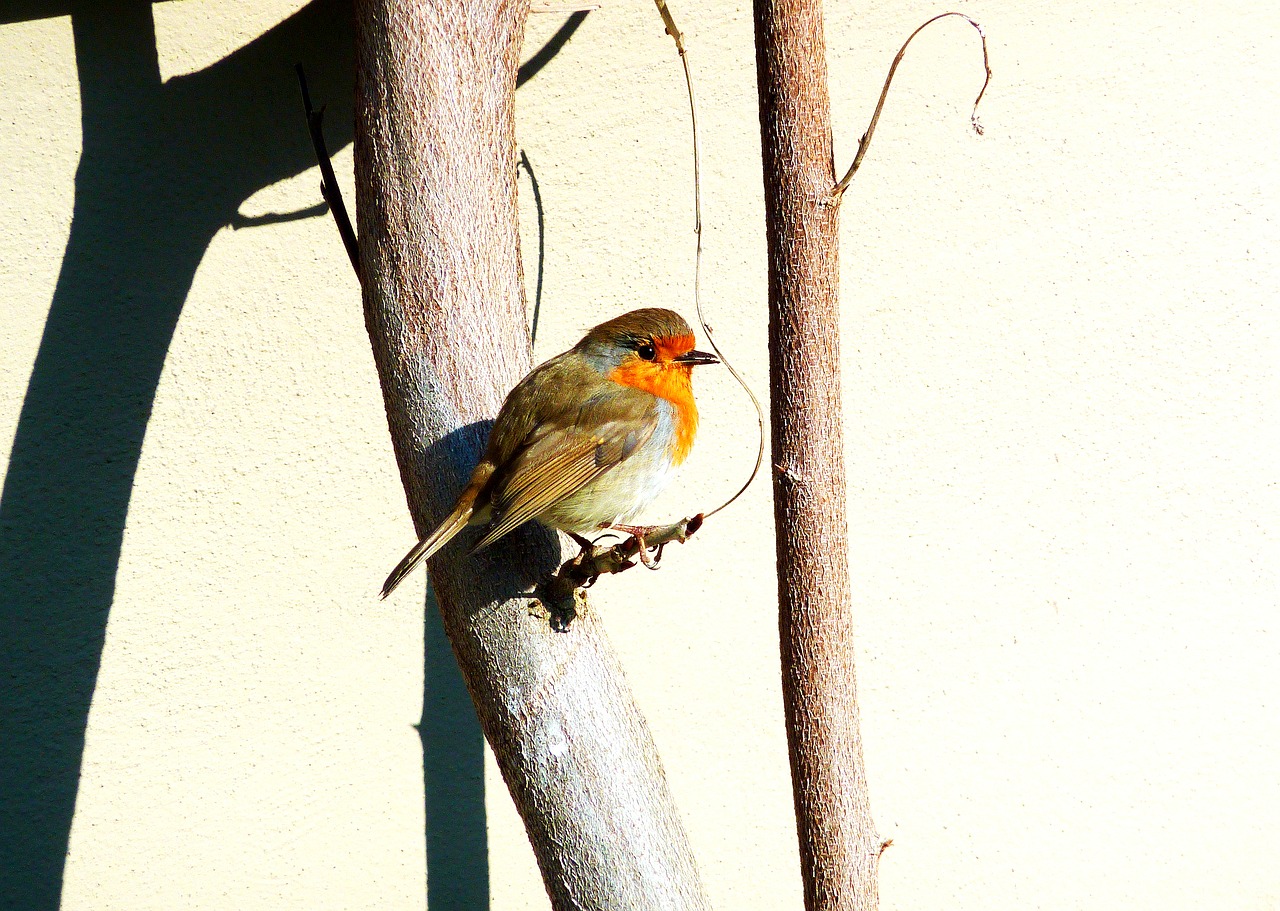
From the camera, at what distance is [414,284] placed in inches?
80.5

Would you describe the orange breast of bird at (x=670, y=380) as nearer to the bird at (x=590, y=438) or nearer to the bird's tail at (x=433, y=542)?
the bird at (x=590, y=438)

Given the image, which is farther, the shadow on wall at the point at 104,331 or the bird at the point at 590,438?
the shadow on wall at the point at 104,331

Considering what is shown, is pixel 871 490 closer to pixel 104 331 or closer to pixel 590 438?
pixel 590 438

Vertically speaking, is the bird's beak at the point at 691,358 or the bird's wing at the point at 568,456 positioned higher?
the bird's beak at the point at 691,358

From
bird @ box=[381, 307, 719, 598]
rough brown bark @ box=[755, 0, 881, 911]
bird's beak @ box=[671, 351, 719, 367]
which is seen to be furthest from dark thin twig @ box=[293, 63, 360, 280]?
rough brown bark @ box=[755, 0, 881, 911]

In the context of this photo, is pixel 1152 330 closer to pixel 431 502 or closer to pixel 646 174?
pixel 646 174

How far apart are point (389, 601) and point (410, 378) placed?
3.82 ft

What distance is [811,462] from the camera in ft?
6.51

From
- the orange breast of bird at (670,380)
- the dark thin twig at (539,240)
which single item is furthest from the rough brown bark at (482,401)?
the dark thin twig at (539,240)

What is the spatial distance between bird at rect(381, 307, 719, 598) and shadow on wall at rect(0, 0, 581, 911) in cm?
110

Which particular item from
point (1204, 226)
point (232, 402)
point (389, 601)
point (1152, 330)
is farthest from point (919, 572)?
point (232, 402)

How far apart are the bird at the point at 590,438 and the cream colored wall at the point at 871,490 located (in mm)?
765

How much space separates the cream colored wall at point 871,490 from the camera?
2850mm

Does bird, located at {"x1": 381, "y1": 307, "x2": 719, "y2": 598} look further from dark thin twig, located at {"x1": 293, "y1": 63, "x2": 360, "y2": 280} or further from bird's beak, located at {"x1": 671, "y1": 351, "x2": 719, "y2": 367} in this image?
dark thin twig, located at {"x1": 293, "y1": 63, "x2": 360, "y2": 280}
